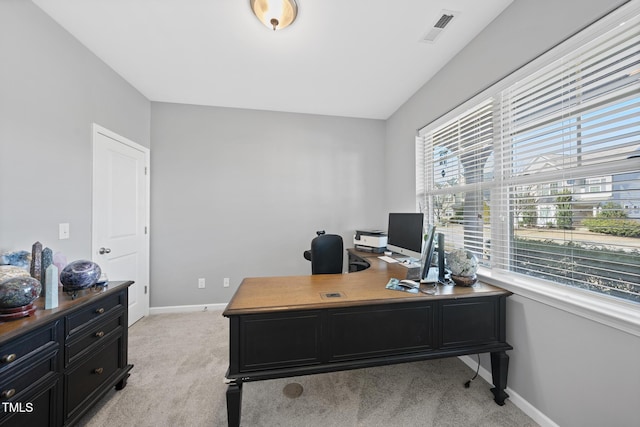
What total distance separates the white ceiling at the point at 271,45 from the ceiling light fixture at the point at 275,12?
6 centimetres

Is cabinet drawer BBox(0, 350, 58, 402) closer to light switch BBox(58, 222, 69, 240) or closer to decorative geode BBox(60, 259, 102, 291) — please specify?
decorative geode BBox(60, 259, 102, 291)

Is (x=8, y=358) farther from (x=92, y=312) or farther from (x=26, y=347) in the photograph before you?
(x=92, y=312)

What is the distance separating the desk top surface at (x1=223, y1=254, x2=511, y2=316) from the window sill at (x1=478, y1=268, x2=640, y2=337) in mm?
108

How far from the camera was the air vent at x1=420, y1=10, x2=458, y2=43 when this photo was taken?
1663 mm

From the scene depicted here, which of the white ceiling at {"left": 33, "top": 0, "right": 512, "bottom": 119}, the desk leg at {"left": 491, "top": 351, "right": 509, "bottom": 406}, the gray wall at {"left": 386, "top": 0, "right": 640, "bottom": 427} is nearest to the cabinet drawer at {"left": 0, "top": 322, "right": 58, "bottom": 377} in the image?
the white ceiling at {"left": 33, "top": 0, "right": 512, "bottom": 119}

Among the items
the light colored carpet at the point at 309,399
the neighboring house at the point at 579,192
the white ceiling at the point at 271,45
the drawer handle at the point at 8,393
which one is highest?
the white ceiling at the point at 271,45

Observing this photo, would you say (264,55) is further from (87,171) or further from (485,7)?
(87,171)

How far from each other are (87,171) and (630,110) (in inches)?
143

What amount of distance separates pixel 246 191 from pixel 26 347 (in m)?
2.32

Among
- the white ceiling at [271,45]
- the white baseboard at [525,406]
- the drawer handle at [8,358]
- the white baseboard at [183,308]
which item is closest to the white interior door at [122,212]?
the white baseboard at [183,308]

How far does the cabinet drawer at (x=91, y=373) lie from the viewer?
133 centimetres

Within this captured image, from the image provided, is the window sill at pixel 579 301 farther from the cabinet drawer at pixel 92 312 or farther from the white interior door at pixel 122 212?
the white interior door at pixel 122 212

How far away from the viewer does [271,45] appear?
78.2 inches

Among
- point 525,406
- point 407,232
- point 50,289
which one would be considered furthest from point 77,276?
point 525,406
